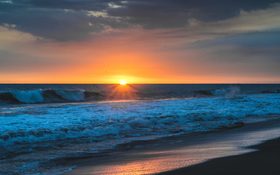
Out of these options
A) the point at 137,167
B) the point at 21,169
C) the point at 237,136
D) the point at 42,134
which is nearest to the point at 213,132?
the point at 237,136

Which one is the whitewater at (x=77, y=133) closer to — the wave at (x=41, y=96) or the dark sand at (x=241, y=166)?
the dark sand at (x=241, y=166)

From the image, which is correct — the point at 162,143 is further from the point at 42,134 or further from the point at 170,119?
the point at 170,119

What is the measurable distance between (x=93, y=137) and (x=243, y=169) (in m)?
6.16

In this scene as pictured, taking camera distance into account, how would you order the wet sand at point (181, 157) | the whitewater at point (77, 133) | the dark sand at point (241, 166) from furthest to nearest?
the whitewater at point (77, 133) < the wet sand at point (181, 157) < the dark sand at point (241, 166)

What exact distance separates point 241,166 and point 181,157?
1.52 meters

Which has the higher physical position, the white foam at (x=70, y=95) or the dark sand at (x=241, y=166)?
the white foam at (x=70, y=95)

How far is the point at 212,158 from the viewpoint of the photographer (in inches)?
309

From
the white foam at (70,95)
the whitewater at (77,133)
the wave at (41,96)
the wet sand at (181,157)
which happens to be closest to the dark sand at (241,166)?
the wet sand at (181,157)

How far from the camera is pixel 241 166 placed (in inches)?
275

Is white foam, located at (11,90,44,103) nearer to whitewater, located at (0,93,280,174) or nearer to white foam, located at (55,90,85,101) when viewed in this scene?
white foam, located at (55,90,85,101)

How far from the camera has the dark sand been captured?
6590 mm

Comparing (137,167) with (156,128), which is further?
(156,128)

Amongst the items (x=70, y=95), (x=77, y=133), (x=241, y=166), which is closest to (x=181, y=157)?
(x=241, y=166)

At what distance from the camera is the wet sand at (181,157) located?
698cm
